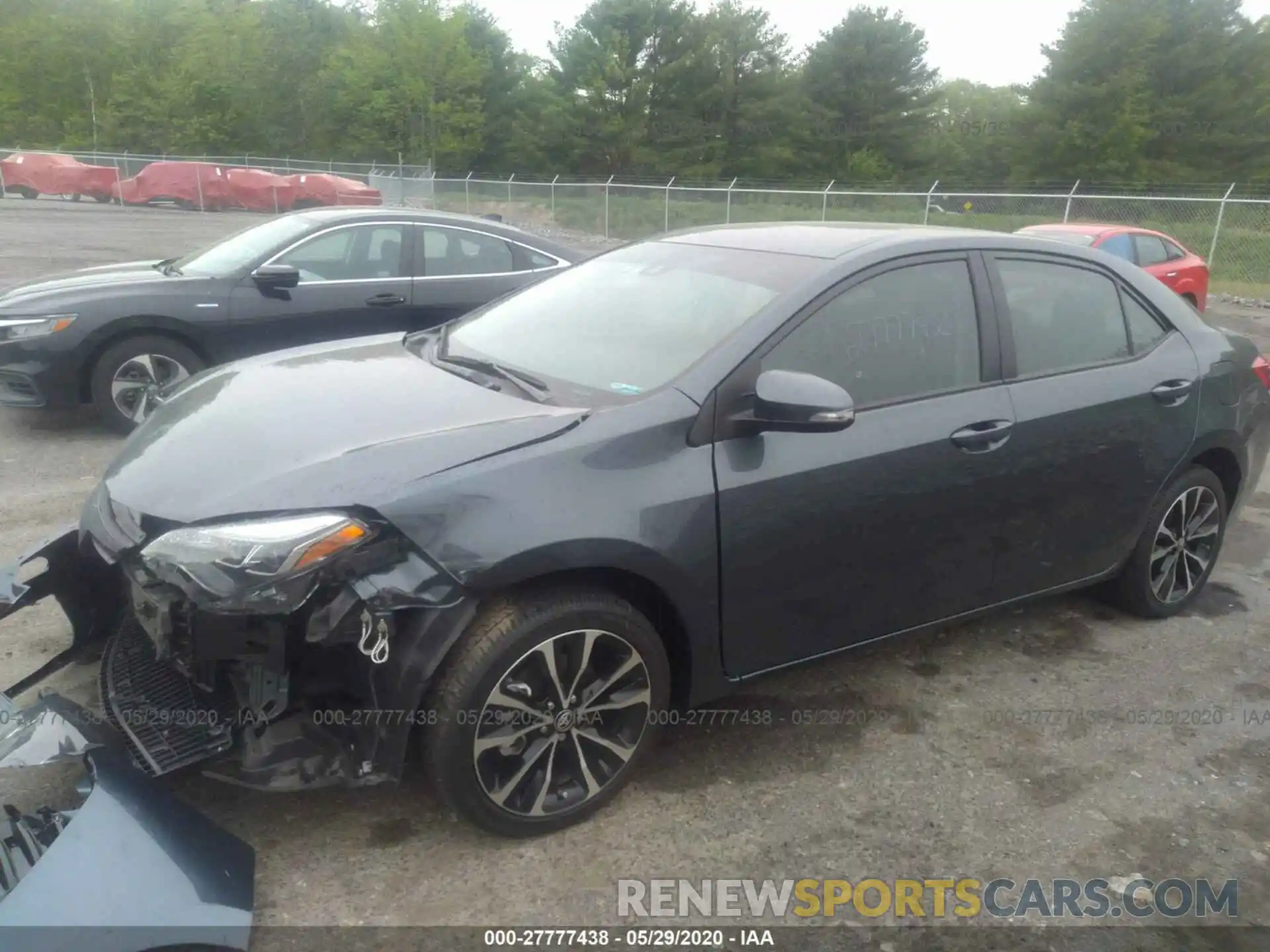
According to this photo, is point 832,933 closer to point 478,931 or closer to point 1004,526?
point 478,931

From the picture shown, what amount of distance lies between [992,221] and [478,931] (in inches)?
851

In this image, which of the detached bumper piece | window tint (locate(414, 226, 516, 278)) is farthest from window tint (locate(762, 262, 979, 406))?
window tint (locate(414, 226, 516, 278))

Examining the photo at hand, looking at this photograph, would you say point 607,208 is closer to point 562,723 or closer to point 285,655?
point 562,723

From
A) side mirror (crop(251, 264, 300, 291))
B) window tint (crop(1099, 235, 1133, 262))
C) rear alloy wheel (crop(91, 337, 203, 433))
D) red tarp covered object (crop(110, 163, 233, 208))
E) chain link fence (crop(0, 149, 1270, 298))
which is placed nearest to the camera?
rear alloy wheel (crop(91, 337, 203, 433))

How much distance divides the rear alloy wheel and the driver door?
1.07ft

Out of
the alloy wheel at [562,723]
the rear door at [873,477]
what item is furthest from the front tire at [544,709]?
the rear door at [873,477]

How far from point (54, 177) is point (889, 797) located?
3720 centimetres

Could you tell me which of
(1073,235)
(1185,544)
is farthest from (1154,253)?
(1185,544)

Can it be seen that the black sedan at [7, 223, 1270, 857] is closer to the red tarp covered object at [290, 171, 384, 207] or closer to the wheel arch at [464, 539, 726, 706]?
the wheel arch at [464, 539, 726, 706]

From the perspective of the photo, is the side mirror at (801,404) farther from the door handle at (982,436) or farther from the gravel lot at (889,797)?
the gravel lot at (889,797)

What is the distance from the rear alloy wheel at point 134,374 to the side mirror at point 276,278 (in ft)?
2.13

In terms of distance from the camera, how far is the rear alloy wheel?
20.7 ft

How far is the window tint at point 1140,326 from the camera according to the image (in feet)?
13.2

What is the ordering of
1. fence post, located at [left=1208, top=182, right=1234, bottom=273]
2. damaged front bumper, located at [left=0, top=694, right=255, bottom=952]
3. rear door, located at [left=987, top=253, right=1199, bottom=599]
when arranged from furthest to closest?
fence post, located at [left=1208, top=182, right=1234, bottom=273], rear door, located at [left=987, top=253, right=1199, bottom=599], damaged front bumper, located at [left=0, top=694, right=255, bottom=952]
